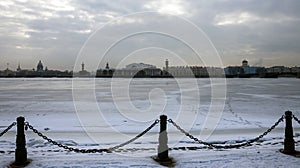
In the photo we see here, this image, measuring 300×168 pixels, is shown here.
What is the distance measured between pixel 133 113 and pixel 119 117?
134cm

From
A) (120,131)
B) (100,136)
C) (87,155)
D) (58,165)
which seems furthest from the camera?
(120,131)

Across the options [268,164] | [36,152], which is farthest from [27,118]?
[268,164]

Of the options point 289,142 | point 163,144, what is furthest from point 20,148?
point 289,142

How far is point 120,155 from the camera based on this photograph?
22.8ft

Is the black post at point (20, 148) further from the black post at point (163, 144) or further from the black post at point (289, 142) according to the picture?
the black post at point (289, 142)

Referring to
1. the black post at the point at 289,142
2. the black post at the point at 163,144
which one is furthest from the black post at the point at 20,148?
the black post at the point at 289,142

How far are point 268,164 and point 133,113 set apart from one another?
31.9 ft

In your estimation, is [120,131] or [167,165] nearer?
[167,165]

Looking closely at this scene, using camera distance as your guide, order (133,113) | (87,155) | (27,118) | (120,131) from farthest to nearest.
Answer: (133,113) → (27,118) → (120,131) → (87,155)

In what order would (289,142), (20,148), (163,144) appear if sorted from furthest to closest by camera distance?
(289,142) → (163,144) → (20,148)

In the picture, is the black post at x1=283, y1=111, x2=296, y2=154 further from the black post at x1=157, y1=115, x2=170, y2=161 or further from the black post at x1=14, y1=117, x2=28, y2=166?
the black post at x1=14, y1=117, x2=28, y2=166

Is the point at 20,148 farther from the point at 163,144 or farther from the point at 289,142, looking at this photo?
the point at 289,142

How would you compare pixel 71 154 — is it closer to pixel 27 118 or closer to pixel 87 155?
pixel 87 155

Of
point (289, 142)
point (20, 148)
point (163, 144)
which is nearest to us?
point (20, 148)
